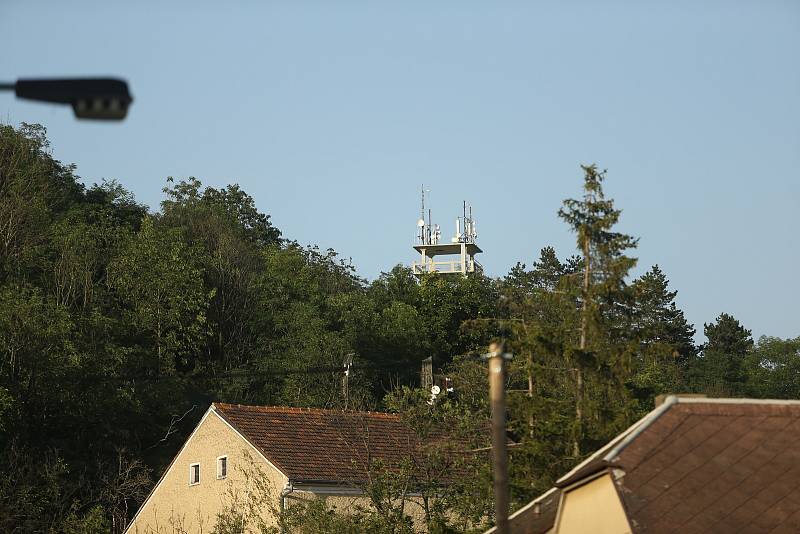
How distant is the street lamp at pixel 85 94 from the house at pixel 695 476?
13.4 metres

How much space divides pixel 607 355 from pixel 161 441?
26.6 metres

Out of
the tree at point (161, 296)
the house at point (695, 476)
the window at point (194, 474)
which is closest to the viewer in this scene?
the house at point (695, 476)

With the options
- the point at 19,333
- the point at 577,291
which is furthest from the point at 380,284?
the point at 577,291

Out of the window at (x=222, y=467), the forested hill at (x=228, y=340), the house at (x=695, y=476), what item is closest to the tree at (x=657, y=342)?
the forested hill at (x=228, y=340)

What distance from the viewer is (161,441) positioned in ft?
168

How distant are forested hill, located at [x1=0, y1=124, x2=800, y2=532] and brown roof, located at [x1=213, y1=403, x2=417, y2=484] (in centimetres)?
129

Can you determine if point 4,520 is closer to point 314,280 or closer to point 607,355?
point 607,355

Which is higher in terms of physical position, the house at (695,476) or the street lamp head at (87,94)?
the street lamp head at (87,94)

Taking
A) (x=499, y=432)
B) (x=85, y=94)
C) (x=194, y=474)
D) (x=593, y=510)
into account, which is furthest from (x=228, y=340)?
(x=85, y=94)

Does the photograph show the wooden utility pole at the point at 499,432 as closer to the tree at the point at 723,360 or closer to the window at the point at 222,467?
the window at the point at 222,467

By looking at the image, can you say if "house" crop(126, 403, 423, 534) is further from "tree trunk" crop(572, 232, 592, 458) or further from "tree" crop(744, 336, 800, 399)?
"tree" crop(744, 336, 800, 399)

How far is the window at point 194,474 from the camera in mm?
37688

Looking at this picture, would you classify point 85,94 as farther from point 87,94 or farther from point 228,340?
point 228,340

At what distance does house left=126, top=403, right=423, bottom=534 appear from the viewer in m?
33.9
